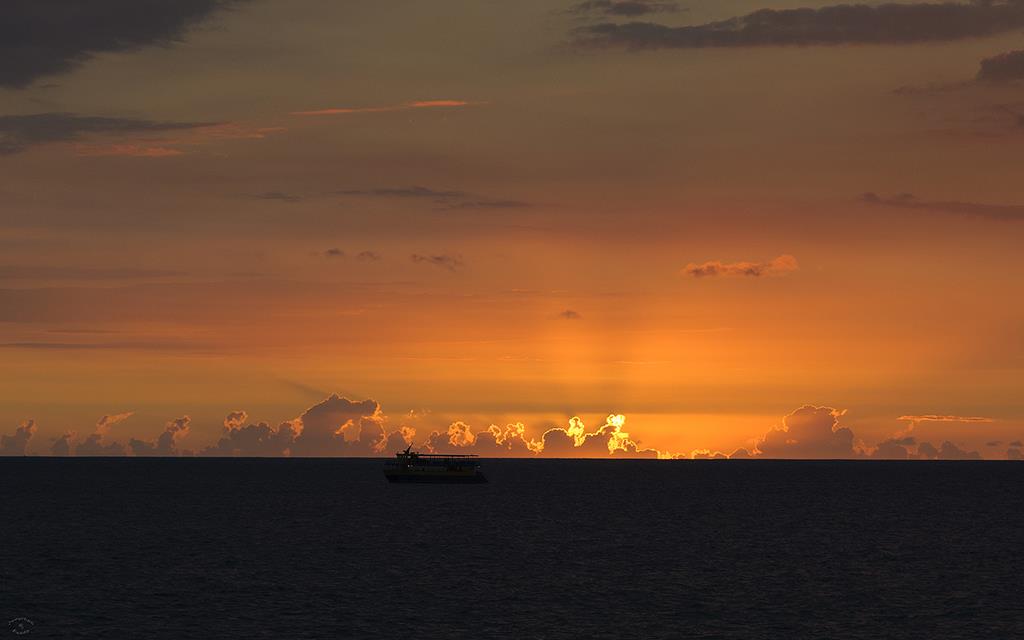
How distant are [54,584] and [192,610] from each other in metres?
19.6

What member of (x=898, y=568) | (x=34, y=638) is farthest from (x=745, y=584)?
(x=34, y=638)

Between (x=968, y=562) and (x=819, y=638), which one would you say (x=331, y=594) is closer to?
(x=819, y=638)

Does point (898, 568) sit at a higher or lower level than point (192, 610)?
higher

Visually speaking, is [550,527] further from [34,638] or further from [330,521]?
[34,638]

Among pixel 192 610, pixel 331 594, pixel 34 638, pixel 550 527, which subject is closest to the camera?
pixel 34 638

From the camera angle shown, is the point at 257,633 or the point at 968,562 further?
the point at 968,562

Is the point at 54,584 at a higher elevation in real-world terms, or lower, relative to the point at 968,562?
lower

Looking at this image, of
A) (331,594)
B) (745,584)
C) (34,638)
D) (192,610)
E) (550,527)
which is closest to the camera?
(34,638)

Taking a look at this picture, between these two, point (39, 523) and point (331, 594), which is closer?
point (331, 594)

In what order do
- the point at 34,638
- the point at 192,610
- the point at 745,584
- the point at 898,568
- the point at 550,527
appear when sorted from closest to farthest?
1. the point at 34,638
2. the point at 192,610
3. the point at 745,584
4. the point at 898,568
5. the point at 550,527

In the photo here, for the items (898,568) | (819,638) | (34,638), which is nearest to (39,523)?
(34,638)

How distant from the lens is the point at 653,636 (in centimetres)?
7800

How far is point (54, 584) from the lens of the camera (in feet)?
331

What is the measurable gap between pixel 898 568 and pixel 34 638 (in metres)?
76.1
